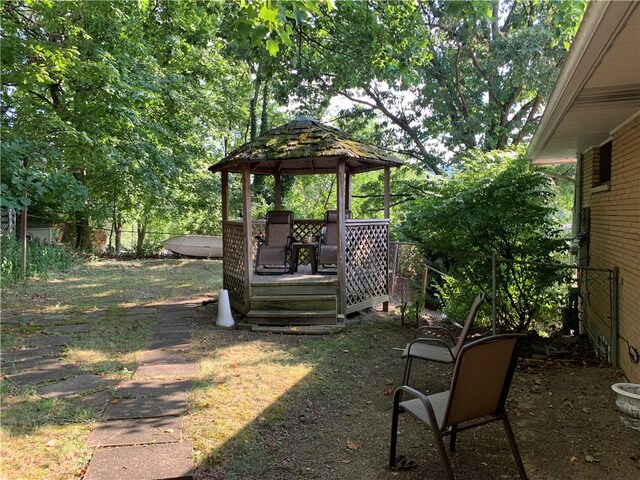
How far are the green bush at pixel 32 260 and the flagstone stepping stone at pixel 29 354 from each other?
5.10 meters

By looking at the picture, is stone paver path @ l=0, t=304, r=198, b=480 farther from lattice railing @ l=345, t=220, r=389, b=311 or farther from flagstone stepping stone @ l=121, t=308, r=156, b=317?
lattice railing @ l=345, t=220, r=389, b=311

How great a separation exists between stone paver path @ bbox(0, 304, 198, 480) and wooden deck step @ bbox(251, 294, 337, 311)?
1.11m

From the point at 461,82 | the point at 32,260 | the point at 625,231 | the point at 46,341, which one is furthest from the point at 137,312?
the point at 461,82

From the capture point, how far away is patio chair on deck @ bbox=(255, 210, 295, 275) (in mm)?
8070

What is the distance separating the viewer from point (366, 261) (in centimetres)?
751

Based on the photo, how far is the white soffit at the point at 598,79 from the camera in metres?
2.21

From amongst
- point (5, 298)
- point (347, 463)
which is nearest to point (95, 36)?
point (5, 298)

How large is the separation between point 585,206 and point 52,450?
739 cm

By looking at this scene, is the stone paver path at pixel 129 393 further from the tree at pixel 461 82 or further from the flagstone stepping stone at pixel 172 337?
the tree at pixel 461 82

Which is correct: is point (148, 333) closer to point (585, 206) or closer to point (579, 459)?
point (579, 459)

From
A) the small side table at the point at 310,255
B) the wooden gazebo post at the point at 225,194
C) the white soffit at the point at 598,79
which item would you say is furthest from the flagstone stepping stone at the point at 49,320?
the white soffit at the point at 598,79

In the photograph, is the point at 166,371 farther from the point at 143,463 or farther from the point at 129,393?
the point at 143,463

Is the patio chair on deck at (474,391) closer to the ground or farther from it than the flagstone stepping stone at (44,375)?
farther from it

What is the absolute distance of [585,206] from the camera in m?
7.06
